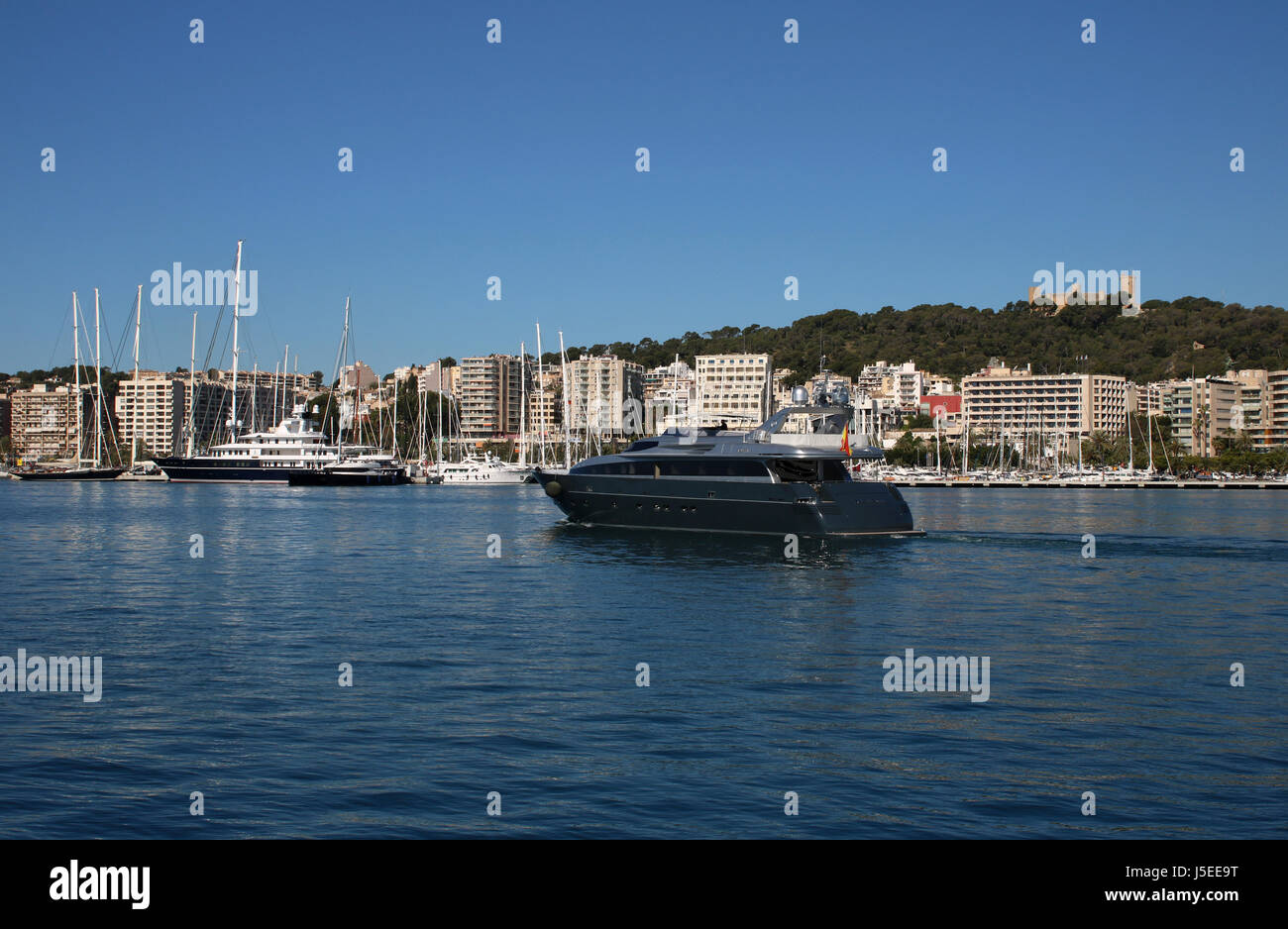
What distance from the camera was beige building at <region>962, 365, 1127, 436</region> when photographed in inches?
7643

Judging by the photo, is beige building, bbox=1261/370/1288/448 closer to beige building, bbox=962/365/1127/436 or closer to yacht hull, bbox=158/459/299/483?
beige building, bbox=962/365/1127/436

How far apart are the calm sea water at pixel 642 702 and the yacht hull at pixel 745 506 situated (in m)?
7.74

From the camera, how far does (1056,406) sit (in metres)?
196

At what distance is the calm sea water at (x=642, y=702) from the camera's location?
1098cm

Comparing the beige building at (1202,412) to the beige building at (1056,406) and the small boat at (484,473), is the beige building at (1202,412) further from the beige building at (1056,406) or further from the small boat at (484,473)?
the small boat at (484,473)

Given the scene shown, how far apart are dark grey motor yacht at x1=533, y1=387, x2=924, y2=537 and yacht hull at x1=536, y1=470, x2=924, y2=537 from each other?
39mm

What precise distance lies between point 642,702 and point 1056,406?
639 ft

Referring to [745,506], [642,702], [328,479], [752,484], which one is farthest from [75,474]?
[642,702]

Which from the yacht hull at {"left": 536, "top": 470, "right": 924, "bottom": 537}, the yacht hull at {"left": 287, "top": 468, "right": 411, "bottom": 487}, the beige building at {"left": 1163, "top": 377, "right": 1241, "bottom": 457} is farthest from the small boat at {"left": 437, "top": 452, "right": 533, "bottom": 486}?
the beige building at {"left": 1163, "top": 377, "right": 1241, "bottom": 457}

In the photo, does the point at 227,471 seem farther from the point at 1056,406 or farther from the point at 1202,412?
the point at 1202,412
